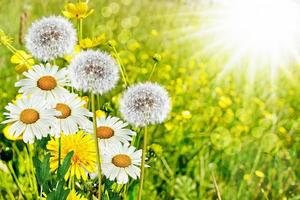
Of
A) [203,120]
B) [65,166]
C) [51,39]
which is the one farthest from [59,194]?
[203,120]

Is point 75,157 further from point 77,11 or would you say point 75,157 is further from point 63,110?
point 77,11

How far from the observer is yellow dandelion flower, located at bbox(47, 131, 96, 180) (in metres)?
1.32

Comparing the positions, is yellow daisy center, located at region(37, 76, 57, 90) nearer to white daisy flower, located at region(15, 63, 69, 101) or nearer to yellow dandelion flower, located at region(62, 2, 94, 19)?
white daisy flower, located at region(15, 63, 69, 101)

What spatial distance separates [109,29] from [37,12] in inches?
28.6

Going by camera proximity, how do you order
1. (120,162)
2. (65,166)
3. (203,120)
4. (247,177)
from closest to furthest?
(65,166) < (120,162) < (247,177) < (203,120)

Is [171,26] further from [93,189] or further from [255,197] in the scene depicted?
[93,189]

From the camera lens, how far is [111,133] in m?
1.36

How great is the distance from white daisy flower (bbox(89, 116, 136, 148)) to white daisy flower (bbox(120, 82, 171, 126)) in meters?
0.09

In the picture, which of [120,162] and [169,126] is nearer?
[120,162]

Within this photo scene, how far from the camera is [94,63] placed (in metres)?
1.25

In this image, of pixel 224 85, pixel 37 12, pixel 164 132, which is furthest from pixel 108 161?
pixel 37 12

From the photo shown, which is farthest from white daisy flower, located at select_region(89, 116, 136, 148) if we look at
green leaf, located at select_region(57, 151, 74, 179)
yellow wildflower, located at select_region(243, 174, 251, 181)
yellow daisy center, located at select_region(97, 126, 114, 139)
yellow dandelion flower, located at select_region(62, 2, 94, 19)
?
yellow wildflower, located at select_region(243, 174, 251, 181)

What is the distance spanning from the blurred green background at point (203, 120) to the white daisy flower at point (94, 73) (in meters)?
0.33

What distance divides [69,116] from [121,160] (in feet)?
0.50
